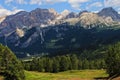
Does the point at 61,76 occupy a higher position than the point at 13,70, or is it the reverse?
the point at 13,70

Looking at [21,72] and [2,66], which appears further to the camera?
[2,66]

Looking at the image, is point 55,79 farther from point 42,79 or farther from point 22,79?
point 22,79

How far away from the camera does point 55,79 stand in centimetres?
11231

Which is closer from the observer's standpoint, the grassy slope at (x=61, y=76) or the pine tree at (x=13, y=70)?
the pine tree at (x=13, y=70)

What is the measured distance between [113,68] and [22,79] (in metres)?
34.7

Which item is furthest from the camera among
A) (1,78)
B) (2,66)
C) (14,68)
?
(2,66)

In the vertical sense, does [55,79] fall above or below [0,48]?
below

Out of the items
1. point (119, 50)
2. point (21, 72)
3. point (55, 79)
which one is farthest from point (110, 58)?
point (21, 72)

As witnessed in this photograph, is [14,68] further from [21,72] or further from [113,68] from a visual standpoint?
[113,68]

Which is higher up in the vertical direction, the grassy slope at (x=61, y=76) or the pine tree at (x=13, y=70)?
the pine tree at (x=13, y=70)

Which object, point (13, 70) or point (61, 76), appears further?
point (61, 76)

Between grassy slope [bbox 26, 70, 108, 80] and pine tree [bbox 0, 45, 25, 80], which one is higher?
pine tree [bbox 0, 45, 25, 80]

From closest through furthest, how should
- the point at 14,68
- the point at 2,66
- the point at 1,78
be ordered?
the point at 14,68 < the point at 1,78 < the point at 2,66

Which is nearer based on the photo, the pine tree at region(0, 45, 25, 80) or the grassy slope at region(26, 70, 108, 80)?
the pine tree at region(0, 45, 25, 80)
